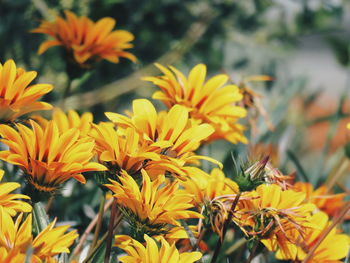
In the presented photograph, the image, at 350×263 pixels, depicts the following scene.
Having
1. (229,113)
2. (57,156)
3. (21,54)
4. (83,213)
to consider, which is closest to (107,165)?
(57,156)

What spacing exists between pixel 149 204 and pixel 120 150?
0.07 meters

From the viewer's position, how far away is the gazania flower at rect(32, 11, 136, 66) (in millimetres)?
950

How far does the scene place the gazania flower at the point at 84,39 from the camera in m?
0.95

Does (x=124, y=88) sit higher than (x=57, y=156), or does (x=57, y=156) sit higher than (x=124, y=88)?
(x=57, y=156)

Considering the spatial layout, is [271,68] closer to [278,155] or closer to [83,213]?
[278,155]

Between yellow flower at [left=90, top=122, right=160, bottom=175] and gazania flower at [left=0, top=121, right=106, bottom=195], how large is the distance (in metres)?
0.02

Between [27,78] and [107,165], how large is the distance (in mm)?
141

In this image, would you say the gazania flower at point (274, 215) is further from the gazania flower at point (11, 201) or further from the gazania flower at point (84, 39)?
the gazania flower at point (84, 39)

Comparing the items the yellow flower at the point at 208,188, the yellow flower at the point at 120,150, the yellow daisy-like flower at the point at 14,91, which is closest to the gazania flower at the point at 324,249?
the yellow flower at the point at 208,188

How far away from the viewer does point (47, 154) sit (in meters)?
0.65

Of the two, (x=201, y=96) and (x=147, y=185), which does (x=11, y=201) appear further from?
(x=201, y=96)

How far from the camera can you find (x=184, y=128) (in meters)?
0.72

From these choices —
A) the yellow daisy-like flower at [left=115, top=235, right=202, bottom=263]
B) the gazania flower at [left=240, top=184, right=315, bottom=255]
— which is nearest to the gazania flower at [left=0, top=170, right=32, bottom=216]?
the yellow daisy-like flower at [left=115, top=235, right=202, bottom=263]

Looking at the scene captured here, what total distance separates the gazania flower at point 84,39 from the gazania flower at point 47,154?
1.05 feet
